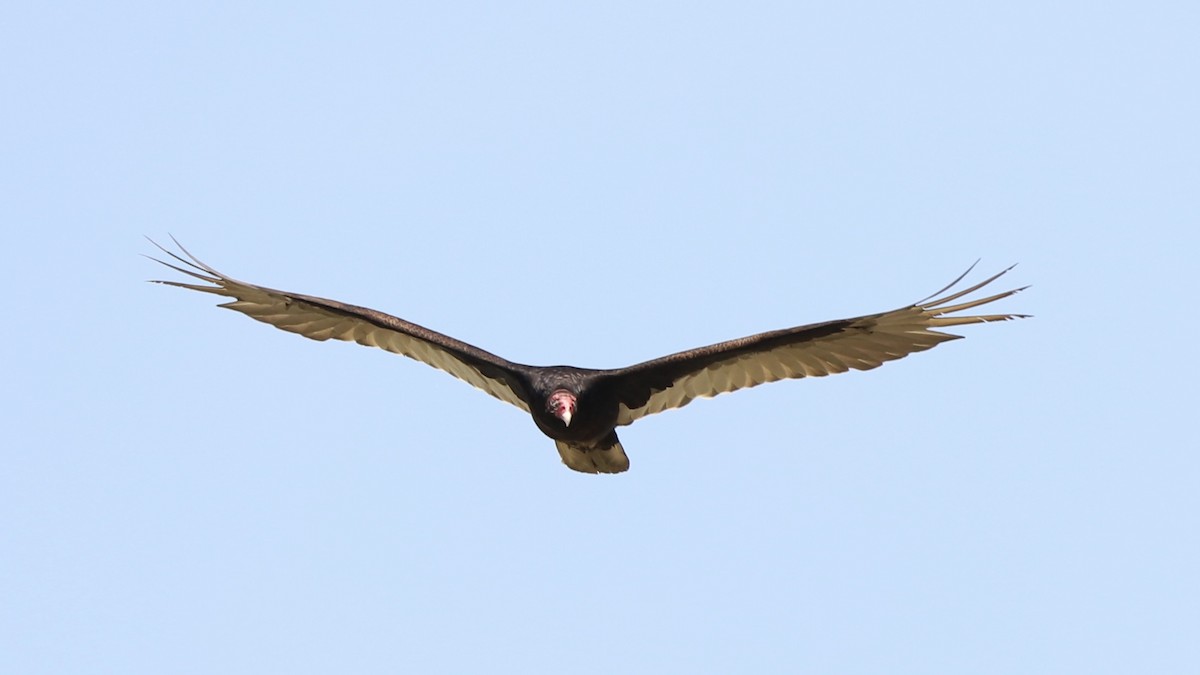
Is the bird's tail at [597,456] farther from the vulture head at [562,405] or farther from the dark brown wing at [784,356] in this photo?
the vulture head at [562,405]

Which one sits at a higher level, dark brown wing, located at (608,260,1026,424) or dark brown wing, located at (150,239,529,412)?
dark brown wing, located at (150,239,529,412)

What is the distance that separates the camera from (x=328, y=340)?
1218 centimetres

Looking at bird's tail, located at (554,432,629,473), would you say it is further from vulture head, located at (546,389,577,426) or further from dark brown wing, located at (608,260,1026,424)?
vulture head, located at (546,389,577,426)

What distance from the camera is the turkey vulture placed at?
10609 mm

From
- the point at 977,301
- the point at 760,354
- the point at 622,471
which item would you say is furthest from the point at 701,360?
the point at 977,301

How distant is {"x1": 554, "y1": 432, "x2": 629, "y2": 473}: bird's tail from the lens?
11.4 m

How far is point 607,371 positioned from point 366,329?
218 cm

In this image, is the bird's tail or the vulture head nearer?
the vulture head

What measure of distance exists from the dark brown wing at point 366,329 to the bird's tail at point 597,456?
1.69 ft

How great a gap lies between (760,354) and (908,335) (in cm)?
111

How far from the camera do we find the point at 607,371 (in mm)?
11148

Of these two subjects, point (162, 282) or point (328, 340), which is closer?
point (162, 282)

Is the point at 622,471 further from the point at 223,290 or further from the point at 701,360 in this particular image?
the point at 223,290

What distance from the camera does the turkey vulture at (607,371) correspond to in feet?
34.8
